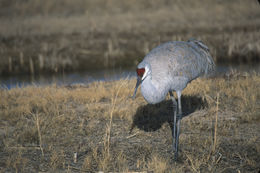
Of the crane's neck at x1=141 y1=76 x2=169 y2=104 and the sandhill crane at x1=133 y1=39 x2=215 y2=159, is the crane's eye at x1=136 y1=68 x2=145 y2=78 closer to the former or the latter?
the sandhill crane at x1=133 y1=39 x2=215 y2=159

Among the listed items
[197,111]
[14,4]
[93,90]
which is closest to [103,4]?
→ [14,4]

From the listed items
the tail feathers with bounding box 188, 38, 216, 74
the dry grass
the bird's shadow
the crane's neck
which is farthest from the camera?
the bird's shadow

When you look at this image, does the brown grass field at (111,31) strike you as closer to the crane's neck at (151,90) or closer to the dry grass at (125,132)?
the dry grass at (125,132)

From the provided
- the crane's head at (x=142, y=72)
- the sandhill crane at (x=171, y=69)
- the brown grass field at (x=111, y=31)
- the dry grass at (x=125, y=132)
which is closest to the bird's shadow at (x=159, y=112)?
the dry grass at (x=125, y=132)

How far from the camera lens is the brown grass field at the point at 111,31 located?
1617 centimetres

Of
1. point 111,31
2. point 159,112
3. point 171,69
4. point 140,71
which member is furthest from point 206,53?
point 111,31

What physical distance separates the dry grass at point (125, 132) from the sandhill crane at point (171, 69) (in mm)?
464

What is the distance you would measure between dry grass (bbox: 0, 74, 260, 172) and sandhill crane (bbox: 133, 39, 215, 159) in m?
0.46

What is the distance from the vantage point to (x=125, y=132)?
5.85m

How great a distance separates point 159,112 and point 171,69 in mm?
1961

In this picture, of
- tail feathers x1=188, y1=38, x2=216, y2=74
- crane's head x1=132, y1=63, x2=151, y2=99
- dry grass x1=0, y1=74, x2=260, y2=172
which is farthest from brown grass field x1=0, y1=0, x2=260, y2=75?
crane's head x1=132, y1=63, x2=151, y2=99

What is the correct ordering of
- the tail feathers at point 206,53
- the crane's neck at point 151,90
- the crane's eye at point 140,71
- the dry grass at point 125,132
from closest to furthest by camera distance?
→ the dry grass at point 125,132 < the crane's eye at point 140,71 < the crane's neck at point 151,90 < the tail feathers at point 206,53

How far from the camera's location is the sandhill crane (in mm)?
4734

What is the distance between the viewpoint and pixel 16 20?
23781 mm
